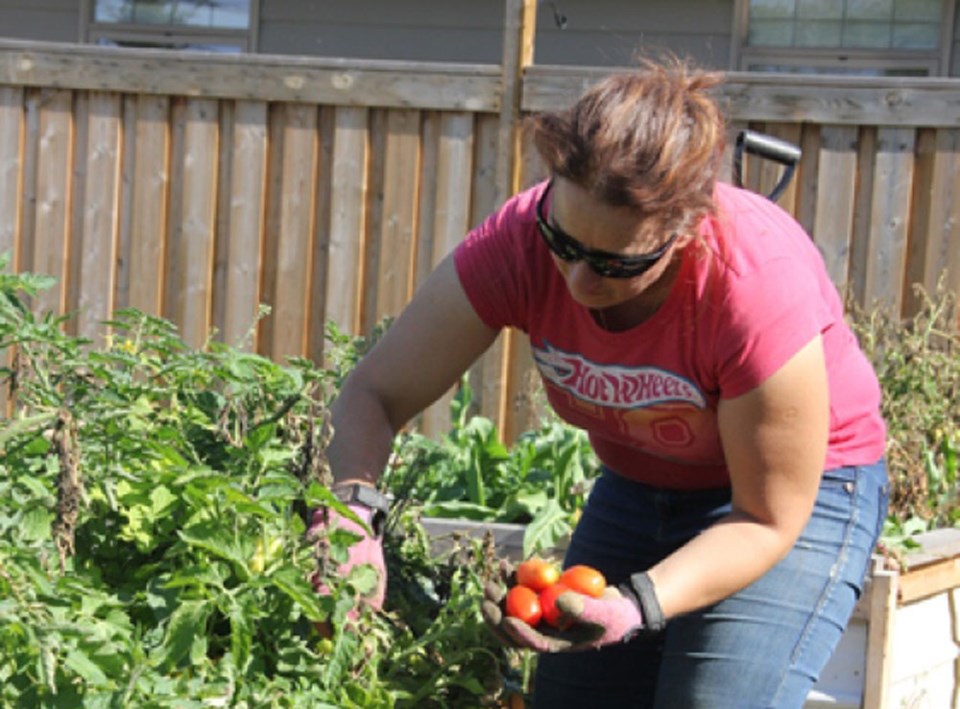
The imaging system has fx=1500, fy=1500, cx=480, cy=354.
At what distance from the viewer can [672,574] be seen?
91.9 inches

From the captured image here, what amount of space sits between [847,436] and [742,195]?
1.57 feet

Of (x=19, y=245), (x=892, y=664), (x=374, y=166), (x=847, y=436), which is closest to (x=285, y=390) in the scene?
(x=847, y=436)

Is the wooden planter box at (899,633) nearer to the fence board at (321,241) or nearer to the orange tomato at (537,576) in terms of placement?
the orange tomato at (537,576)

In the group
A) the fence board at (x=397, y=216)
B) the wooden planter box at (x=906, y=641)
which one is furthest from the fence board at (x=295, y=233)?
the wooden planter box at (x=906, y=641)

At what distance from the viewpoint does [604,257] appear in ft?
7.28

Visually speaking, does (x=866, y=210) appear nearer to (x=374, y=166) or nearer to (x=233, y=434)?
(x=374, y=166)

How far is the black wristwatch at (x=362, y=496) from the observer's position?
2.63 m

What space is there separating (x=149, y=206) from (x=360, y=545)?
3.98 meters

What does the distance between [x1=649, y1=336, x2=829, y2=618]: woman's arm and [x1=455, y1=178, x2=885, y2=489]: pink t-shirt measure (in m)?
0.04

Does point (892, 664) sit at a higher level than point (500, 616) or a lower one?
lower

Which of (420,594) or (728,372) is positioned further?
(420,594)

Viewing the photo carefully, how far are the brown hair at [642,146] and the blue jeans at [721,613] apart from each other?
1.90 ft

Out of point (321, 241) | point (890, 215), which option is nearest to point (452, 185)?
point (321, 241)

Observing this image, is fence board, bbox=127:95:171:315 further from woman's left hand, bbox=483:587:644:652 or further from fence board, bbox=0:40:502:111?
woman's left hand, bbox=483:587:644:652
